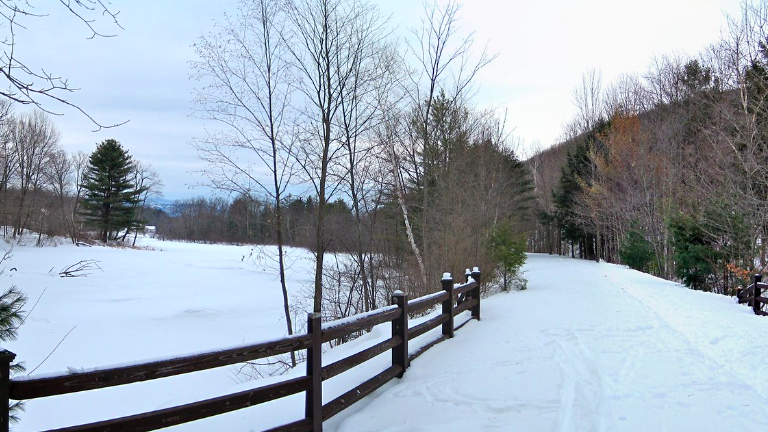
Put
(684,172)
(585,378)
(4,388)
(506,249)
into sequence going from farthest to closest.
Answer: (684,172) → (506,249) → (585,378) → (4,388)

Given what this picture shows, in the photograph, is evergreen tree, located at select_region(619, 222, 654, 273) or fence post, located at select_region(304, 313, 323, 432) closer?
fence post, located at select_region(304, 313, 323, 432)

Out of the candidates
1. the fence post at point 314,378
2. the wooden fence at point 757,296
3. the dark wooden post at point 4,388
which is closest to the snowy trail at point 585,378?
the fence post at point 314,378

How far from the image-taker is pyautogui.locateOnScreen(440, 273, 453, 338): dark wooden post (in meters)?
8.09

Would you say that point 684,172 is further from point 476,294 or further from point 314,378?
point 314,378

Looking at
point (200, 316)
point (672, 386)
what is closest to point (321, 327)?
point (672, 386)

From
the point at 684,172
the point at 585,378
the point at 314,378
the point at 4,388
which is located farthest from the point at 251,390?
the point at 684,172

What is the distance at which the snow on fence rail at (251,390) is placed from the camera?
8.82ft

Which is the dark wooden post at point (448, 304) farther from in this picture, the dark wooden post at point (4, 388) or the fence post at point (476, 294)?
the dark wooden post at point (4, 388)

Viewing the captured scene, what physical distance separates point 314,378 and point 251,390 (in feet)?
2.08

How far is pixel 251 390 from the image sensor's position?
3781 millimetres

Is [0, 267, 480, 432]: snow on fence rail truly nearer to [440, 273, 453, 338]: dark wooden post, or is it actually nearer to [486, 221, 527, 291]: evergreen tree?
[440, 273, 453, 338]: dark wooden post

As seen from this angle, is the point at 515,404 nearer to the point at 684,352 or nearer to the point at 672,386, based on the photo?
the point at 672,386

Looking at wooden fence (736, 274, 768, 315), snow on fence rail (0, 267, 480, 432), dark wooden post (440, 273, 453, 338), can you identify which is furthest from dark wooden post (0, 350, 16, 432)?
wooden fence (736, 274, 768, 315)

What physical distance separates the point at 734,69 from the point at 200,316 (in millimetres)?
25996
